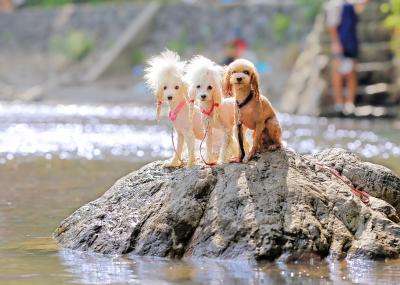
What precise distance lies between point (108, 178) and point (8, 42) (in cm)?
2979

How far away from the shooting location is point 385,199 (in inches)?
380

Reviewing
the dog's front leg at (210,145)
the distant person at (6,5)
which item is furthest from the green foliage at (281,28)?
the dog's front leg at (210,145)

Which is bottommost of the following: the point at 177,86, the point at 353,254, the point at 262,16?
the point at 353,254

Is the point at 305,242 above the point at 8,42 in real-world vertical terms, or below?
below

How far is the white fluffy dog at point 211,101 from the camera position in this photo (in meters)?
8.89

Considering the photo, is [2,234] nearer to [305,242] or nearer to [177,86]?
[177,86]

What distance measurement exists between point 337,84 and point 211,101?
16.6 m

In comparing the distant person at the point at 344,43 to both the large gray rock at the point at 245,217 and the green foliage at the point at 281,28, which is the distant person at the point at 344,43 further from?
the large gray rock at the point at 245,217

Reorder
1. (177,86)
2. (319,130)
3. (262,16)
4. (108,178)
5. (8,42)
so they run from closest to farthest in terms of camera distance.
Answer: (177,86) → (108,178) → (319,130) → (262,16) → (8,42)

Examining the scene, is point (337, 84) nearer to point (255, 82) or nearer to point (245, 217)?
point (255, 82)

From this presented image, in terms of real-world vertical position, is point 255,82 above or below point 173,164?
above

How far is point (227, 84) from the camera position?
905 centimetres

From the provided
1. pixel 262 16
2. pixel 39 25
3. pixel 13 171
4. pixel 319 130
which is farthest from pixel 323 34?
pixel 39 25

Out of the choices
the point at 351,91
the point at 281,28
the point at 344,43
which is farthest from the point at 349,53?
the point at 281,28
